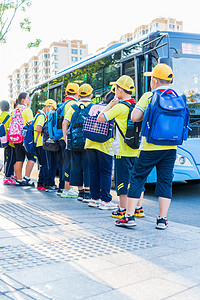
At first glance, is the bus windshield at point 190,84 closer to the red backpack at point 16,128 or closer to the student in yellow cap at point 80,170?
the student in yellow cap at point 80,170

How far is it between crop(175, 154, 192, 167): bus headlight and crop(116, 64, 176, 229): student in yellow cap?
128 inches

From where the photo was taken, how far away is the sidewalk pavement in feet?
9.46

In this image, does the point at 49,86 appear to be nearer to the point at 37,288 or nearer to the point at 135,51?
the point at 135,51

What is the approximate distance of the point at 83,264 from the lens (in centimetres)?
349

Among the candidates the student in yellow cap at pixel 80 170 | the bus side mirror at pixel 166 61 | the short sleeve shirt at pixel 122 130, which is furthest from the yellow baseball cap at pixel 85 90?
the bus side mirror at pixel 166 61

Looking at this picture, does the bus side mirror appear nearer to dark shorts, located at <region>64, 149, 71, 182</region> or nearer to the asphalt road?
dark shorts, located at <region>64, 149, 71, 182</region>

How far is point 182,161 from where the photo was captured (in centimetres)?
821

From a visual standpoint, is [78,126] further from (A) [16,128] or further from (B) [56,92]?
(B) [56,92]

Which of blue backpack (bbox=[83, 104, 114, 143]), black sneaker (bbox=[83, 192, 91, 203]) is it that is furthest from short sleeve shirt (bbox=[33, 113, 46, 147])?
blue backpack (bbox=[83, 104, 114, 143])

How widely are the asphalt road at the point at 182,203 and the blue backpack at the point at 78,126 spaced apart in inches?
65.2

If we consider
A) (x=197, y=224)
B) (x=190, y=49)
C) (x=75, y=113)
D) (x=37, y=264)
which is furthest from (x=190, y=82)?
(x=37, y=264)

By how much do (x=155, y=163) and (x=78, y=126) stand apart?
236 centimetres

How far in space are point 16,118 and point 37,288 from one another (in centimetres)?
647

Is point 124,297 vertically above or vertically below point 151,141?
below
